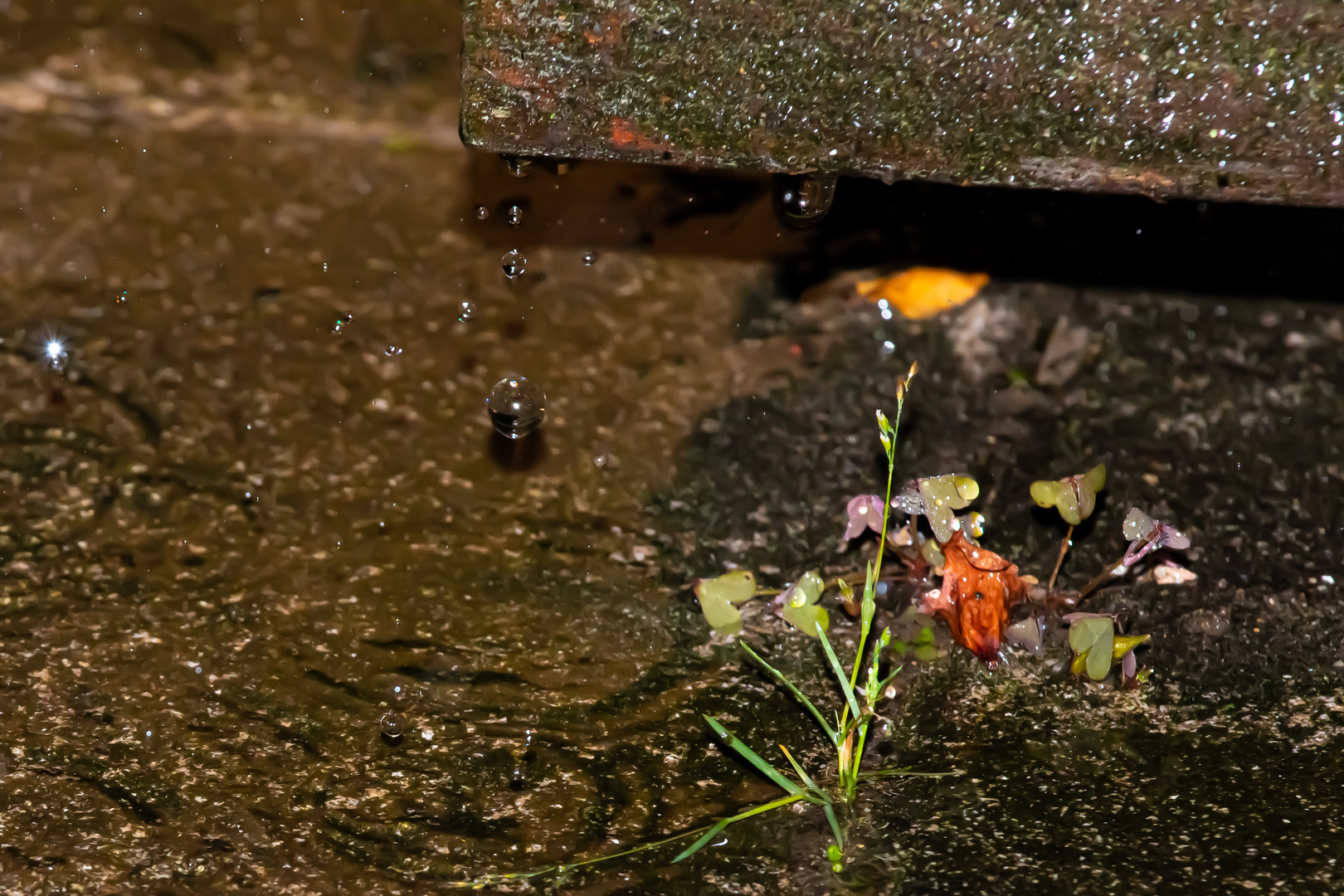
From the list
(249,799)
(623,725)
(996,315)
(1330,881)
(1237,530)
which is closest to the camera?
(1330,881)

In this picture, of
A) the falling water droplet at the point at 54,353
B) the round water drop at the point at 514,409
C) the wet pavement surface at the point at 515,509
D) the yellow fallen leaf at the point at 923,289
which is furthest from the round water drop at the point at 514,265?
the falling water droplet at the point at 54,353

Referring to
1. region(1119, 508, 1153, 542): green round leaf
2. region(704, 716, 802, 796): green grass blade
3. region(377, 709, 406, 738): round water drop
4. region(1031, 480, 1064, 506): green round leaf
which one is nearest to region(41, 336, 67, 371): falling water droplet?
region(377, 709, 406, 738): round water drop

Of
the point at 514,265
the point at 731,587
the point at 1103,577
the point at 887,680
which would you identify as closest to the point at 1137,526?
the point at 1103,577

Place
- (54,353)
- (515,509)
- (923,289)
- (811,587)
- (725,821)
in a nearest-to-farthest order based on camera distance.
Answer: (725,821) → (811,587) → (515,509) → (54,353) → (923,289)

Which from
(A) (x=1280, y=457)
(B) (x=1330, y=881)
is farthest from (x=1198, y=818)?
(A) (x=1280, y=457)

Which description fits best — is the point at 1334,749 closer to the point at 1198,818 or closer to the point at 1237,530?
the point at 1198,818

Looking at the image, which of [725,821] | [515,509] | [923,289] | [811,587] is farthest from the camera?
[923,289]

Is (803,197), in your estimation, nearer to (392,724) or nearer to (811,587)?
(811,587)
